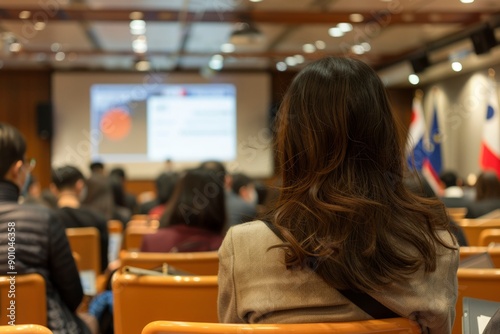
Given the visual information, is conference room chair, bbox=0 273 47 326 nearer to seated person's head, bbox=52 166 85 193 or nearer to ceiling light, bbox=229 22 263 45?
seated person's head, bbox=52 166 85 193

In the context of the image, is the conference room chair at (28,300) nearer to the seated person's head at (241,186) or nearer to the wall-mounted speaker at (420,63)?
the seated person's head at (241,186)

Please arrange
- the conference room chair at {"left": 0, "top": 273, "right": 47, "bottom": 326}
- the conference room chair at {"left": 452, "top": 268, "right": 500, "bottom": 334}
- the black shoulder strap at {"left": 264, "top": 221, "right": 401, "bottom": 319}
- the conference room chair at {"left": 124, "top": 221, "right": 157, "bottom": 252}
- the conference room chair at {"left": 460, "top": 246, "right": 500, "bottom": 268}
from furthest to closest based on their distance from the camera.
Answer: the conference room chair at {"left": 124, "top": 221, "right": 157, "bottom": 252} < the conference room chair at {"left": 460, "top": 246, "right": 500, "bottom": 268} < the conference room chair at {"left": 0, "top": 273, "right": 47, "bottom": 326} < the conference room chair at {"left": 452, "top": 268, "right": 500, "bottom": 334} < the black shoulder strap at {"left": 264, "top": 221, "right": 401, "bottom": 319}

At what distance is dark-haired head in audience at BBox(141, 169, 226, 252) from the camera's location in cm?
315

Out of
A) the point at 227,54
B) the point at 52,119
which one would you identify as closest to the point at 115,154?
the point at 52,119

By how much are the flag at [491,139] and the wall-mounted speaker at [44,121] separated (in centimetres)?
932

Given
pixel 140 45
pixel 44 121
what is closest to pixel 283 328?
pixel 140 45

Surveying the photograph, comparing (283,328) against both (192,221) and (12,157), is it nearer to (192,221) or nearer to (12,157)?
(12,157)

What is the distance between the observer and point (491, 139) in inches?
368

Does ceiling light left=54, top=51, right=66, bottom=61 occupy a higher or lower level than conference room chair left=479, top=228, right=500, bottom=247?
higher

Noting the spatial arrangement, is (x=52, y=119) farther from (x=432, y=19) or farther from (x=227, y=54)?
(x=432, y=19)

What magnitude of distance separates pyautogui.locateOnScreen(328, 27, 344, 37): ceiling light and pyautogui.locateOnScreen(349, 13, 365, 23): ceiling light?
4.77ft

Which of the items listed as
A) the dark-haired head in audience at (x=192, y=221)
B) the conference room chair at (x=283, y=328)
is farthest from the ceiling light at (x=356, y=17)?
the conference room chair at (x=283, y=328)

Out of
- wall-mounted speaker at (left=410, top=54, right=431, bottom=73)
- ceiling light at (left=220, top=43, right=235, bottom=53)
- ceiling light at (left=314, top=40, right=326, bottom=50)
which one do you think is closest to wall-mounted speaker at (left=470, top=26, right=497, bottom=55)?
wall-mounted speaker at (left=410, top=54, right=431, bottom=73)

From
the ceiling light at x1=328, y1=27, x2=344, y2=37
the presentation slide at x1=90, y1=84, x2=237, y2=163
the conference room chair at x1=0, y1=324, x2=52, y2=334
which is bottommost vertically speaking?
the conference room chair at x1=0, y1=324, x2=52, y2=334
